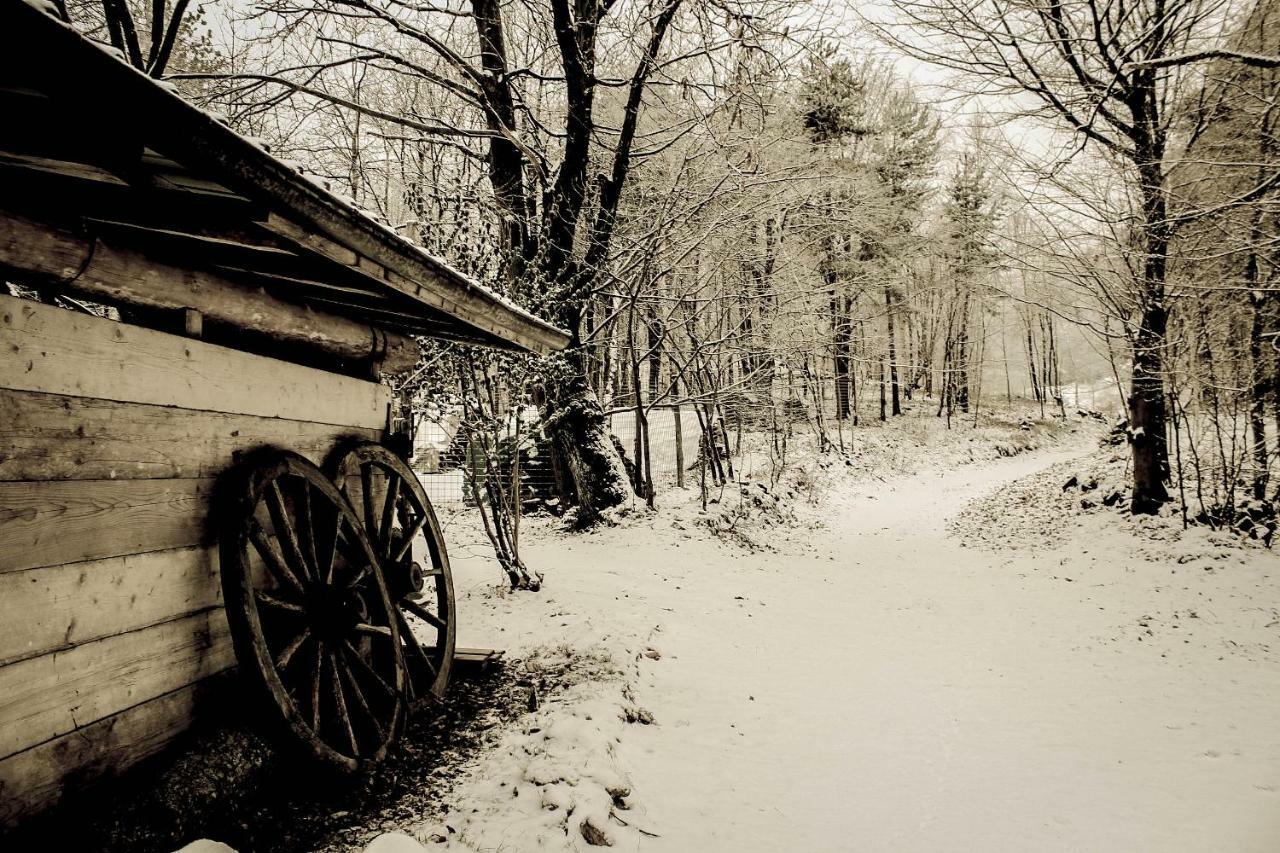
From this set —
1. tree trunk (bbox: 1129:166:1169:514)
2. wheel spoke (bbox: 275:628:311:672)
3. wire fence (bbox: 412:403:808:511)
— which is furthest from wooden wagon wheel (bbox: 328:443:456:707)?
tree trunk (bbox: 1129:166:1169:514)

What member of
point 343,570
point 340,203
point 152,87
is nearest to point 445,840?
point 343,570

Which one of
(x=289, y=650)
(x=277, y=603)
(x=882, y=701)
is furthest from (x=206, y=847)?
(x=882, y=701)

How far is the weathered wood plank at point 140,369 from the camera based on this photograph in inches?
86.3

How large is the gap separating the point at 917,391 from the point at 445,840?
116 ft

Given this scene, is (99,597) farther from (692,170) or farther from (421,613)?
(692,170)

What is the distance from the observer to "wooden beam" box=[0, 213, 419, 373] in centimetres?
220

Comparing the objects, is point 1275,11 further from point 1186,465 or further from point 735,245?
point 735,245

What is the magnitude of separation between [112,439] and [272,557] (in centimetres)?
→ 85

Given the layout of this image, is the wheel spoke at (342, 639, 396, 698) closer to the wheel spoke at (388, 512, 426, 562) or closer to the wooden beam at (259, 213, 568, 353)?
the wheel spoke at (388, 512, 426, 562)

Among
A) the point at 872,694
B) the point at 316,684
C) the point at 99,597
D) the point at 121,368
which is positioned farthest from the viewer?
the point at 872,694

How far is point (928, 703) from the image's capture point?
16.6 feet

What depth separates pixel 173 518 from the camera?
2719 millimetres

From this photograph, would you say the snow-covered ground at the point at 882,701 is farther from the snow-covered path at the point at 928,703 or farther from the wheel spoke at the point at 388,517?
the wheel spoke at the point at 388,517

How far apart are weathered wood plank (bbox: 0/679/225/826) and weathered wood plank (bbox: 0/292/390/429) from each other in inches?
51.5
